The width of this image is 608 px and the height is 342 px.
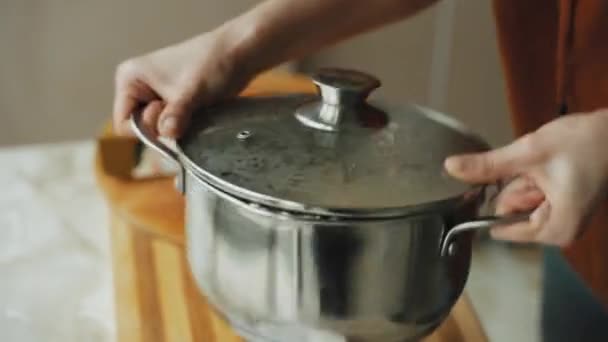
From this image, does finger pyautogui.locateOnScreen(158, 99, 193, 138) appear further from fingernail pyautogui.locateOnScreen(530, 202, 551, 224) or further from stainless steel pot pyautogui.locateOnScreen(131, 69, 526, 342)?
fingernail pyautogui.locateOnScreen(530, 202, 551, 224)

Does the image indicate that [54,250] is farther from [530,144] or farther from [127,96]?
[530,144]

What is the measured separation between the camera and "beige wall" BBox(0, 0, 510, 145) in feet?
4.22

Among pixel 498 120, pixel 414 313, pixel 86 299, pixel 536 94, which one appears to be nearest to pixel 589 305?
pixel 536 94

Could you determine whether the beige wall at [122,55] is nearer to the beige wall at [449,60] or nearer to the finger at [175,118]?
the beige wall at [449,60]

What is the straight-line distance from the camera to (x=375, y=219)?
0.41 metres

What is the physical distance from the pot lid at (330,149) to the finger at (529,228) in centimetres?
4

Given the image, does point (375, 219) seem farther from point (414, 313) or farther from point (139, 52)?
point (139, 52)

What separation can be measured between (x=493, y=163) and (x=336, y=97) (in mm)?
103

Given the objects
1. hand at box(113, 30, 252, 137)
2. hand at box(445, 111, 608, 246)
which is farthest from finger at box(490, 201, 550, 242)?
hand at box(113, 30, 252, 137)

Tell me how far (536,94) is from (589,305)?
0.20 m

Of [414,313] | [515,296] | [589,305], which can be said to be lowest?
[515,296]

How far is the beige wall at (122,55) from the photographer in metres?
1.29

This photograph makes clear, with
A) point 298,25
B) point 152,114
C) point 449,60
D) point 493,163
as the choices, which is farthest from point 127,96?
point 449,60

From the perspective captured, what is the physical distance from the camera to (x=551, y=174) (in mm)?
442
